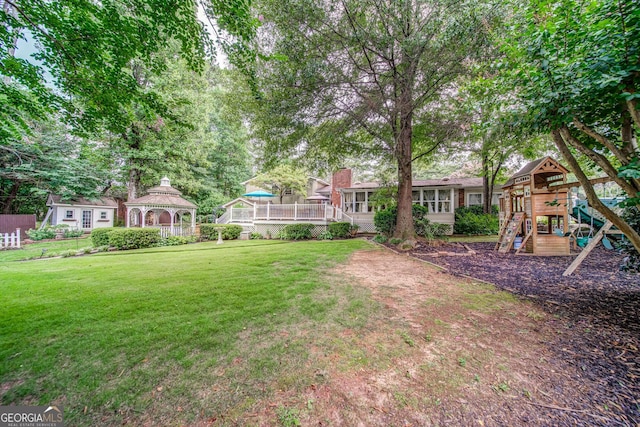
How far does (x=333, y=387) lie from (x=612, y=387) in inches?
84.8

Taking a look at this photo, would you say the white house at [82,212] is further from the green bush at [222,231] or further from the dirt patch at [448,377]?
the dirt patch at [448,377]

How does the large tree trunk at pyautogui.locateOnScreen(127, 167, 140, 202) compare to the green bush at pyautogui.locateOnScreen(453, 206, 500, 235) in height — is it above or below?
above

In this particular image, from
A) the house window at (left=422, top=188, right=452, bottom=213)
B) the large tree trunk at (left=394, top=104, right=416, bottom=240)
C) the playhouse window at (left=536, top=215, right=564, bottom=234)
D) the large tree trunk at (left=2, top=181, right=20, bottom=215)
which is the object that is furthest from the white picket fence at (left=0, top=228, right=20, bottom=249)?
the playhouse window at (left=536, top=215, right=564, bottom=234)

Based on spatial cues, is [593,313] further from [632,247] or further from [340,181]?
[340,181]

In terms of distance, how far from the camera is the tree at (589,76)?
2107mm

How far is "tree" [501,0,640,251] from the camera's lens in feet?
6.91

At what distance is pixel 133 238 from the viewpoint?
34.7ft

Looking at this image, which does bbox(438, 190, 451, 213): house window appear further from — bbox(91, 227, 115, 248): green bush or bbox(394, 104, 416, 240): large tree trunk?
bbox(91, 227, 115, 248): green bush

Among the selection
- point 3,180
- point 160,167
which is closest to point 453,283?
point 160,167

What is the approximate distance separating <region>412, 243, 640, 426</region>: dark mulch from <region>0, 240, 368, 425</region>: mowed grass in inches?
88.0

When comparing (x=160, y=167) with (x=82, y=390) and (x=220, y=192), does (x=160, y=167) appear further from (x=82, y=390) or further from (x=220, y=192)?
(x=82, y=390)

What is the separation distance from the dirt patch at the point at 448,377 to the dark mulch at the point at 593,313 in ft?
0.09

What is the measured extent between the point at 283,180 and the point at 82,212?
14.6 metres

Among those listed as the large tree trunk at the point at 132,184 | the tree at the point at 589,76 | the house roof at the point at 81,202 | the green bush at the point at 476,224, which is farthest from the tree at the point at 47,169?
the green bush at the point at 476,224
